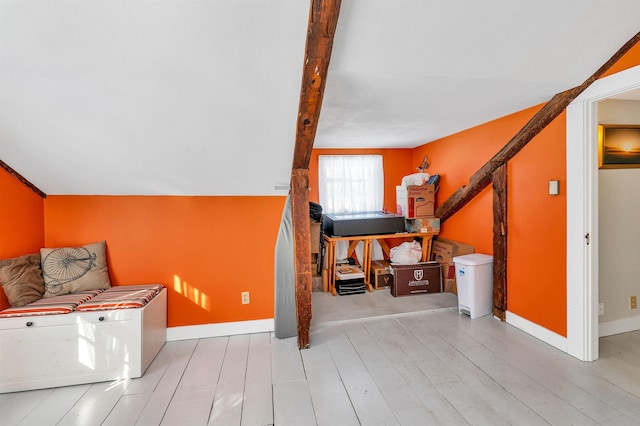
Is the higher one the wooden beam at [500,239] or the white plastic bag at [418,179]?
the white plastic bag at [418,179]

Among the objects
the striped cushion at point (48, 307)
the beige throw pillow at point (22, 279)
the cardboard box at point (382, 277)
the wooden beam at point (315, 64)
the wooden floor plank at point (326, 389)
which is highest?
the wooden beam at point (315, 64)

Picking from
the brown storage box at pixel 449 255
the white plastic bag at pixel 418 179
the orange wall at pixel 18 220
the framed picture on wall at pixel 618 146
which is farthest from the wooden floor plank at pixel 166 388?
the framed picture on wall at pixel 618 146

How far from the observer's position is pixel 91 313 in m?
2.14

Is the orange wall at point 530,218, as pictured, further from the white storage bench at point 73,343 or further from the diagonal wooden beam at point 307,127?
the white storage bench at point 73,343

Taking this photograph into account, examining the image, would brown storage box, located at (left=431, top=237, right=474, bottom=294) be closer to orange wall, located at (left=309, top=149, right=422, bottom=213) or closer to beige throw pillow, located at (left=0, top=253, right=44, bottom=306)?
orange wall, located at (left=309, top=149, right=422, bottom=213)

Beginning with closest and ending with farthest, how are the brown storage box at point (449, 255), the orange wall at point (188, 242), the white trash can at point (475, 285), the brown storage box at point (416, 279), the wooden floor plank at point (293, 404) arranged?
the wooden floor plank at point (293, 404) → the orange wall at point (188, 242) → the white trash can at point (475, 285) → the brown storage box at point (449, 255) → the brown storage box at point (416, 279)

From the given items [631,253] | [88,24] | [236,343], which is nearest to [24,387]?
[236,343]

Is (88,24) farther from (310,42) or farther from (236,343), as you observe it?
(236,343)

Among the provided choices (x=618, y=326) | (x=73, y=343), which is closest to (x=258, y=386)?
(x=73, y=343)

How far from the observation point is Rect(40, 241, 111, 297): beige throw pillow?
2404 millimetres

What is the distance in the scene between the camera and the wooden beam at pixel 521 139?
6.85 feet

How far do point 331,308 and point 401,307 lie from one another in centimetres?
76

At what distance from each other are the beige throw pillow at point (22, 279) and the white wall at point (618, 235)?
4.44m

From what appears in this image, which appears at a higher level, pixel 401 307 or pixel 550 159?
pixel 550 159
